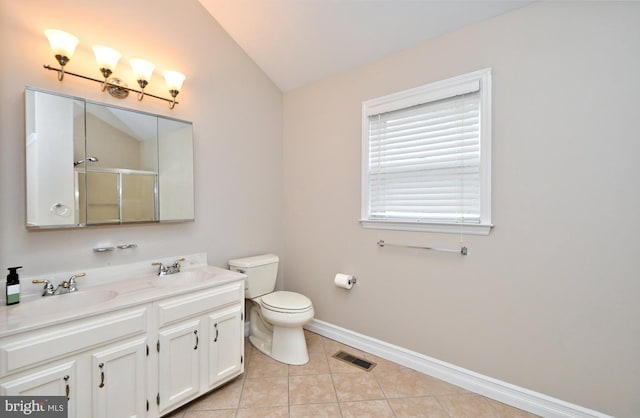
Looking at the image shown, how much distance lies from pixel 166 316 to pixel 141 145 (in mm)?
1155

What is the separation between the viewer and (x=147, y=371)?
1550mm

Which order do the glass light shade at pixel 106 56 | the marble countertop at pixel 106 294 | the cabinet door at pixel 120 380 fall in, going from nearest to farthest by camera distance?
the marble countertop at pixel 106 294
the cabinet door at pixel 120 380
the glass light shade at pixel 106 56

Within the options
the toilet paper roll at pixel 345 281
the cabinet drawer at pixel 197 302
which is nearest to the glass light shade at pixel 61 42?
the cabinet drawer at pixel 197 302

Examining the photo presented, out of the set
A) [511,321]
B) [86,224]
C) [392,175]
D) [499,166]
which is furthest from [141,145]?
[511,321]

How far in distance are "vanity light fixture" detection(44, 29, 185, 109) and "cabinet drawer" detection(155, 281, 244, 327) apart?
138 centimetres

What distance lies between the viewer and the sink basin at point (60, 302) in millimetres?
1423

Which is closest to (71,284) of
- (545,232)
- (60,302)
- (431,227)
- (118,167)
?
(60,302)

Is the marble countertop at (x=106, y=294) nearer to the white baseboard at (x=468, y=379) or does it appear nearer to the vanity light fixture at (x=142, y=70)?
the white baseboard at (x=468, y=379)

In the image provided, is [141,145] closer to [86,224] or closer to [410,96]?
[86,224]

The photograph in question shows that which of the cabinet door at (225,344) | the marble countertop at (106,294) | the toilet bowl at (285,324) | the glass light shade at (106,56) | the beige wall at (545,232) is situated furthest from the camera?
the toilet bowl at (285,324)

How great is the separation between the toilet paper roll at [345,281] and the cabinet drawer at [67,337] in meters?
1.48

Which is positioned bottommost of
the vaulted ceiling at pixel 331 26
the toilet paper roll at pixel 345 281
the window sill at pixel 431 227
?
the toilet paper roll at pixel 345 281

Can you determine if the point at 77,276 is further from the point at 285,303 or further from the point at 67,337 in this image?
the point at 285,303

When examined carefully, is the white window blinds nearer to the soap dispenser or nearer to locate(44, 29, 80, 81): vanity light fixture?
locate(44, 29, 80, 81): vanity light fixture
